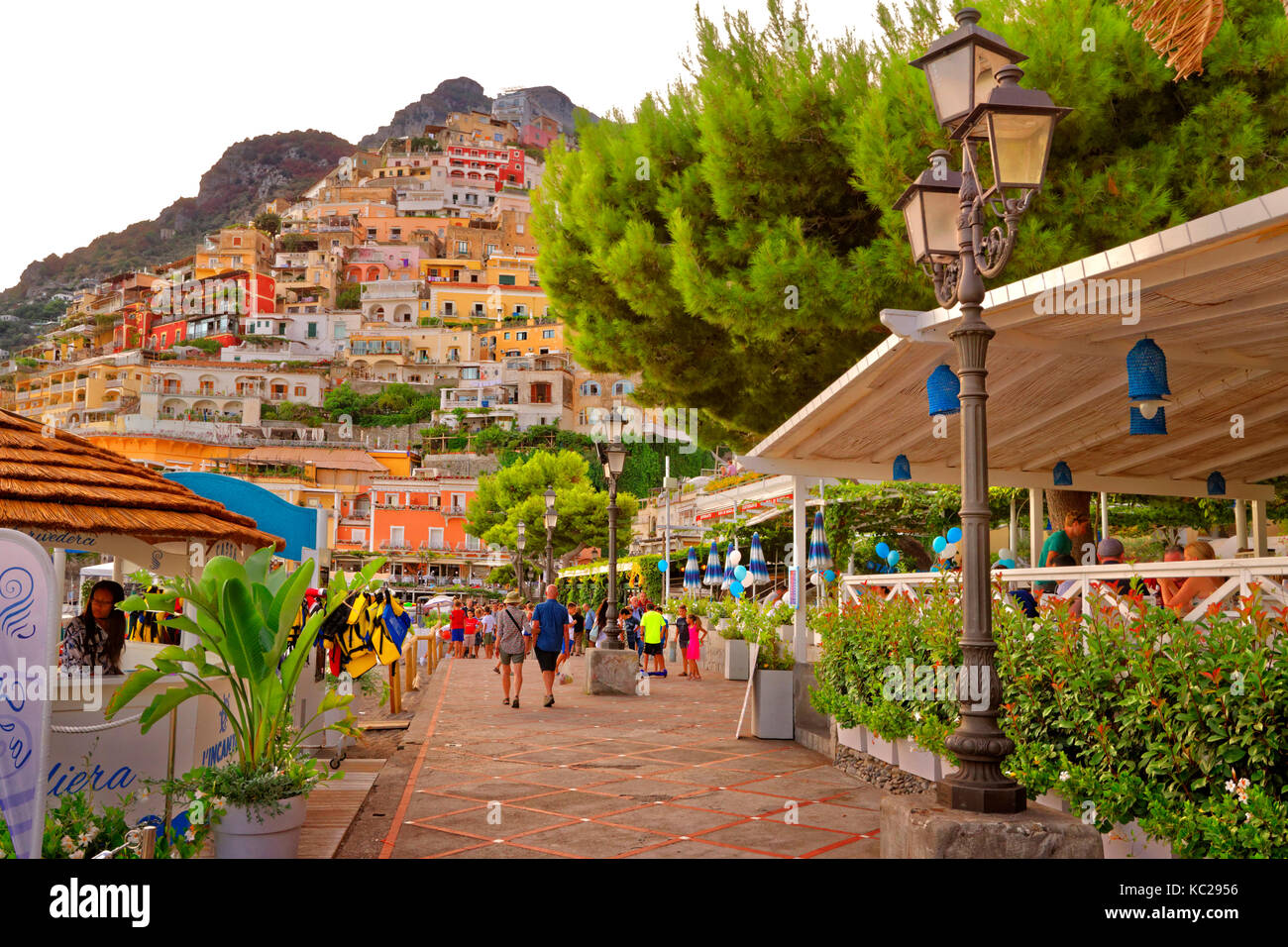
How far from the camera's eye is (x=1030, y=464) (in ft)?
36.0

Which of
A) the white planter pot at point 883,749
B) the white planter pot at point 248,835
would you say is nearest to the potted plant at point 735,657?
the white planter pot at point 883,749

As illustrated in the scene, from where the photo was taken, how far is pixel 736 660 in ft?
59.5

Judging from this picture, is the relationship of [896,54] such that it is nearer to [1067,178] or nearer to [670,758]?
[1067,178]

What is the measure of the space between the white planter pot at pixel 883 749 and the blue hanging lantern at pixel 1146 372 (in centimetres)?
305

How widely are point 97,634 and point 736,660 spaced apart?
13046 mm

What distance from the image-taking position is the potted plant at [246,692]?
493 cm

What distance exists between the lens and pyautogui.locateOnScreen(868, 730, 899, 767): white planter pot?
7.50m

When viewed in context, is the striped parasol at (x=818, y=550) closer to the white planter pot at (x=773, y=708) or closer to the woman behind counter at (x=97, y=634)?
the white planter pot at (x=773, y=708)

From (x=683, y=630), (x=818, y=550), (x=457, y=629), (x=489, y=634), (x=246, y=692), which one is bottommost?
(x=489, y=634)

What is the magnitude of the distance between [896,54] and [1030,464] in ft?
15.1

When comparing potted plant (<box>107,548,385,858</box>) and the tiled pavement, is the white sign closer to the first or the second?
potted plant (<box>107,548,385,858</box>)

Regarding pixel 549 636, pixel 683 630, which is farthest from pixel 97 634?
pixel 683 630

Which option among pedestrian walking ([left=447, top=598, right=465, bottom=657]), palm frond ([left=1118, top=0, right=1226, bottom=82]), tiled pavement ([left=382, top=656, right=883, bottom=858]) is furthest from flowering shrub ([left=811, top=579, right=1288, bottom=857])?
pedestrian walking ([left=447, top=598, right=465, bottom=657])

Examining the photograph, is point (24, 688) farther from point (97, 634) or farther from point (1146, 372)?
point (1146, 372)
